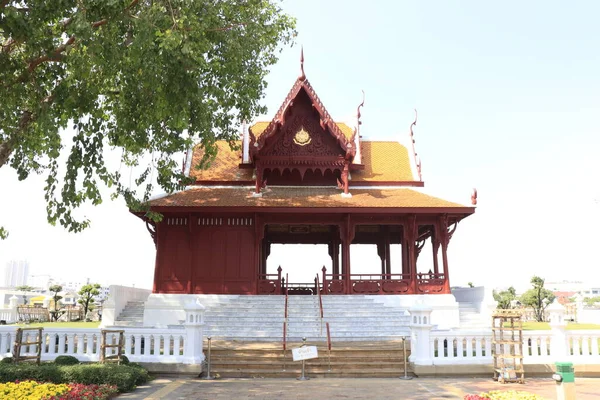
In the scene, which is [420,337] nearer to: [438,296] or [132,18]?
[438,296]

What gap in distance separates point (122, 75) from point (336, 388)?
27.0 ft

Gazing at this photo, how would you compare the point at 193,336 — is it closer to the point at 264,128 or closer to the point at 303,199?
the point at 303,199

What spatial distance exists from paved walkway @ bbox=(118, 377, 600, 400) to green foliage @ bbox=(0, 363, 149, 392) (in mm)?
350

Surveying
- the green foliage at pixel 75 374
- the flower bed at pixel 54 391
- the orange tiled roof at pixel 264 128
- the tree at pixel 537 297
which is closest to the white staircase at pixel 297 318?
the green foliage at pixel 75 374

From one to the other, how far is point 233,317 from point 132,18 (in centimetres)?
948

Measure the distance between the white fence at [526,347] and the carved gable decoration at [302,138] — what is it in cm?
990

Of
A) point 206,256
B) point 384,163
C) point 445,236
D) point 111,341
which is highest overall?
point 384,163

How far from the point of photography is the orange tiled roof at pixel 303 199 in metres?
17.6

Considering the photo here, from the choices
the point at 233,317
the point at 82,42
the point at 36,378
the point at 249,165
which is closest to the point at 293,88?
the point at 249,165

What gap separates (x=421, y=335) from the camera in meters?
11.2

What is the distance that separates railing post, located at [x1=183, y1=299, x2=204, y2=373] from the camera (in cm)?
1105

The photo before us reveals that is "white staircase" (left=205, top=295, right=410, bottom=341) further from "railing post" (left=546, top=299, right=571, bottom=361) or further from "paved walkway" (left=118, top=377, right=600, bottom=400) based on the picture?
"railing post" (left=546, top=299, right=571, bottom=361)

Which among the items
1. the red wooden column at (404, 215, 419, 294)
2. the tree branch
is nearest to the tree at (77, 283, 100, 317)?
the red wooden column at (404, 215, 419, 294)

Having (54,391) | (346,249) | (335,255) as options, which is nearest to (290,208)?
(346,249)
